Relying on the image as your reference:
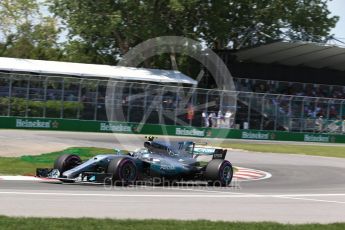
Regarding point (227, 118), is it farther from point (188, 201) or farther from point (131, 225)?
point (131, 225)

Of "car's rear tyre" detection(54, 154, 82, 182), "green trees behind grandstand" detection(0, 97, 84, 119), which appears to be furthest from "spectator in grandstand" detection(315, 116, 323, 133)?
"car's rear tyre" detection(54, 154, 82, 182)

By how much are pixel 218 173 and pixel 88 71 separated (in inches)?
1027

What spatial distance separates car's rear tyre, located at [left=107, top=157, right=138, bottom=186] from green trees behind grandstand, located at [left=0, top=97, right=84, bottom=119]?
69.9 ft

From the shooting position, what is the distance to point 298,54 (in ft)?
163

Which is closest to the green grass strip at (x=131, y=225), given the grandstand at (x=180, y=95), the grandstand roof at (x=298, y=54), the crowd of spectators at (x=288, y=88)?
the grandstand at (x=180, y=95)

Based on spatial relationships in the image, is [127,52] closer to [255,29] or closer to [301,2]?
[255,29]

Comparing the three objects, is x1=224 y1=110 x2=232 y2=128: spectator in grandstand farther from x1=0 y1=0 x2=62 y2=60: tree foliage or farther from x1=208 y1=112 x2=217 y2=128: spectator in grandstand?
x1=0 y1=0 x2=62 y2=60: tree foliage

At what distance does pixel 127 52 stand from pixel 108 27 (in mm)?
4489

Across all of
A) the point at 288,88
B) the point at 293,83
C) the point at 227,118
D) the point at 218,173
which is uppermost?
the point at 293,83

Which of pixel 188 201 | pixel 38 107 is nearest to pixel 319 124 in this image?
pixel 38 107

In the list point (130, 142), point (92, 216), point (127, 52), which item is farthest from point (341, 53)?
point (92, 216)

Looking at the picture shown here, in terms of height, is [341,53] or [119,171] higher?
[341,53]

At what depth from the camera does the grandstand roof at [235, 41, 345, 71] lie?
154 feet

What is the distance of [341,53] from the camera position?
49.2m
